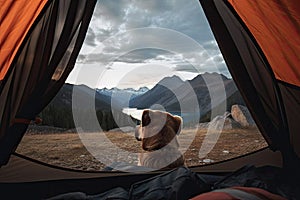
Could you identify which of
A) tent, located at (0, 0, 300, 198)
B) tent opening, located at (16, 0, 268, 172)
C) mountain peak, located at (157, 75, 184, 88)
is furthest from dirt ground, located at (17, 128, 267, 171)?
mountain peak, located at (157, 75, 184, 88)

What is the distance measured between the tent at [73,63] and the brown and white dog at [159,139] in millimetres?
293

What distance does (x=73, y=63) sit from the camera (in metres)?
1.59

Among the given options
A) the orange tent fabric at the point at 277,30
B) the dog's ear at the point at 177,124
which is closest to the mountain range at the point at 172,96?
the dog's ear at the point at 177,124

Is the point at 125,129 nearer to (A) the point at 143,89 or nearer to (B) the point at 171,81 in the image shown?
(A) the point at 143,89

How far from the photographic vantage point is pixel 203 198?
3.27ft

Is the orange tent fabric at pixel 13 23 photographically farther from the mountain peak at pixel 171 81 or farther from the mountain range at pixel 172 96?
the mountain peak at pixel 171 81

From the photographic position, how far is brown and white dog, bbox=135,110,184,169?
2.05m

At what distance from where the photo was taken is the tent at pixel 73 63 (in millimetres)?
1351

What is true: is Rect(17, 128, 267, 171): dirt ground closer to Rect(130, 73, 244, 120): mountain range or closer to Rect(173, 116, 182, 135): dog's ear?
Rect(173, 116, 182, 135): dog's ear

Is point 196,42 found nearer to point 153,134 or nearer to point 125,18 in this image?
point 125,18

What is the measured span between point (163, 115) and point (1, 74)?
3.79 feet

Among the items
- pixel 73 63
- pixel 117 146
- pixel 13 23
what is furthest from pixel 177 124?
pixel 13 23

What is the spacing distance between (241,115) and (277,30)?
0.95m

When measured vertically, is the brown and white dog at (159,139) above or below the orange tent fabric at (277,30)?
below
